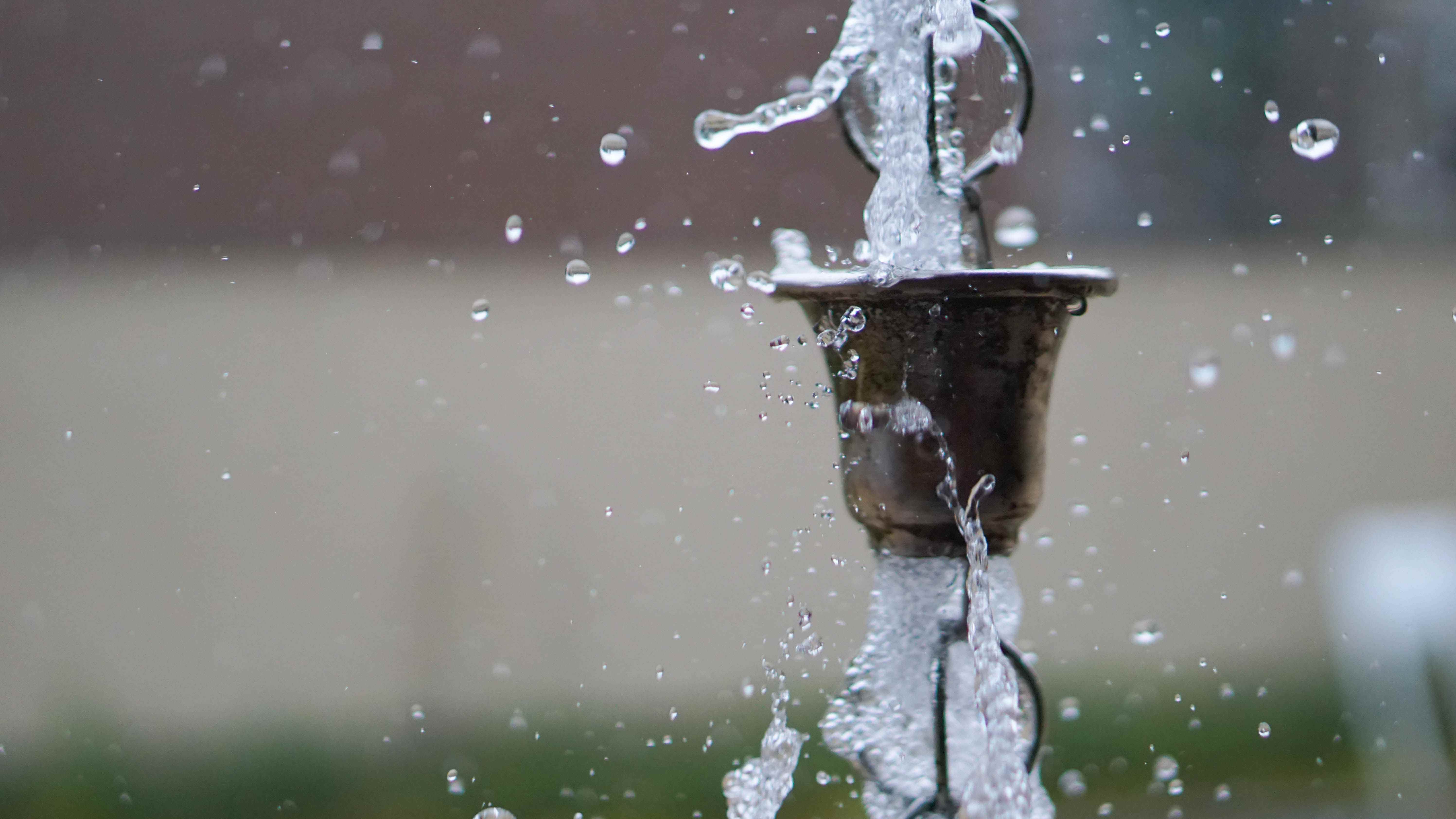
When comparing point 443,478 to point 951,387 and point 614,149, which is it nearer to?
point 614,149

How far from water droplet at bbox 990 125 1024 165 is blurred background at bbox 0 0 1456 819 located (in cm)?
127

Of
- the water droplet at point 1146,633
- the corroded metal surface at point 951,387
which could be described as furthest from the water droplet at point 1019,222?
the corroded metal surface at point 951,387

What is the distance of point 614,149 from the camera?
43.3 inches

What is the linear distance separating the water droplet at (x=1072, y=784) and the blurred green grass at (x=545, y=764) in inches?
0.6

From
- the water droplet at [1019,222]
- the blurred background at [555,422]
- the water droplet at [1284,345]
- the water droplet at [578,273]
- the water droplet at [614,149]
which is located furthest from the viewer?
the water droplet at [1284,345]

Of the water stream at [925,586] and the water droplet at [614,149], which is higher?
the water droplet at [614,149]

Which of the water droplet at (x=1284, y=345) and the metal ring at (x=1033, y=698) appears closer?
the metal ring at (x=1033, y=698)

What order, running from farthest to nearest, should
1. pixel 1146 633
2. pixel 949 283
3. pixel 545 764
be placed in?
pixel 1146 633 → pixel 545 764 → pixel 949 283

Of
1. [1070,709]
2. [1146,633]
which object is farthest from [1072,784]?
[1146,633]

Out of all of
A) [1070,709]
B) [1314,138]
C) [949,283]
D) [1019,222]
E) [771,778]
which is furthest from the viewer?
[1070,709]

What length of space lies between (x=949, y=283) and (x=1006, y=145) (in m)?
0.14

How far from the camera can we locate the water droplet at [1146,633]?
7.25 ft

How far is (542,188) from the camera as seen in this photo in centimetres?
206

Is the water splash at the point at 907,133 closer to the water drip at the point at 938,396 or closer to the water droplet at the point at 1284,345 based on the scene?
the water drip at the point at 938,396
